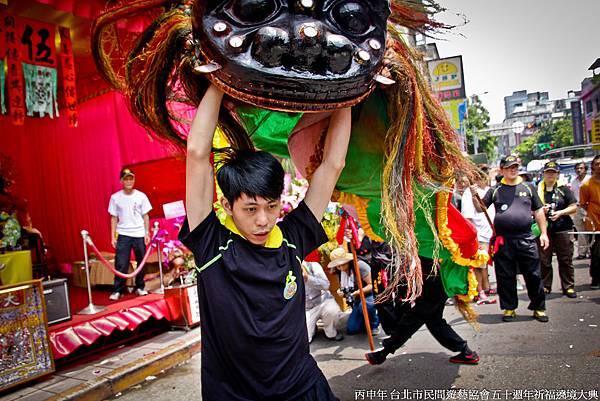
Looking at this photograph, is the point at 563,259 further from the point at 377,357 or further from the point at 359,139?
the point at 359,139

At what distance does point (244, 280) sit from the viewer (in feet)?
4.95

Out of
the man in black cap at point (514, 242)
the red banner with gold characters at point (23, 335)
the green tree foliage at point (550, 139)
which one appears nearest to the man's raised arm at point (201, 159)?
the red banner with gold characters at point (23, 335)

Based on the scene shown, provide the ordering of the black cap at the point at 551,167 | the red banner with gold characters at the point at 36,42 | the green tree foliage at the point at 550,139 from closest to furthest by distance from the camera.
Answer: the red banner with gold characters at the point at 36,42 → the black cap at the point at 551,167 → the green tree foliage at the point at 550,139

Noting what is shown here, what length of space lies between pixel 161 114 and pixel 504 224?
4447 millimetres

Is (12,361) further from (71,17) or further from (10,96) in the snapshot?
(71,17)

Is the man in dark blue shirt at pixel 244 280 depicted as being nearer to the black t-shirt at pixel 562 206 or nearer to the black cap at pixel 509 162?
the black cap at pixel 509 162

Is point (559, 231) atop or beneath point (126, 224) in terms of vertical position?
beneath

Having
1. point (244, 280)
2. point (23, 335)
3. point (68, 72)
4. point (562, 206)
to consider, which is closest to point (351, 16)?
point (244, 280)

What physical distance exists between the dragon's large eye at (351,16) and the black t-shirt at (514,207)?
4.29 meters

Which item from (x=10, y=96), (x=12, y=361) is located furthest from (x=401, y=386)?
(x=10, y=96)

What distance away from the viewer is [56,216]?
8555 mm

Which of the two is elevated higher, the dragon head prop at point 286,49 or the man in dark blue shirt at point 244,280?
the dragon head prop at point 286,49

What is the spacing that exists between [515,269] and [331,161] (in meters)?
4.09

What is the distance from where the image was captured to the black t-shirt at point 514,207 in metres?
4.86
